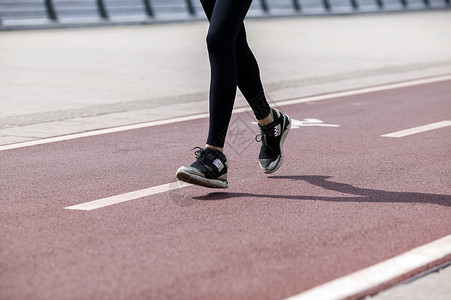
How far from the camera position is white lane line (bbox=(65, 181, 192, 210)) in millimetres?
4785

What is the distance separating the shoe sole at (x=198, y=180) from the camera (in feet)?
15.9

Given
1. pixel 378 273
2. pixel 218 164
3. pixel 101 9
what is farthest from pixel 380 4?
pixel 378 273

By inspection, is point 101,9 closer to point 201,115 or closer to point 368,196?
point 201,115

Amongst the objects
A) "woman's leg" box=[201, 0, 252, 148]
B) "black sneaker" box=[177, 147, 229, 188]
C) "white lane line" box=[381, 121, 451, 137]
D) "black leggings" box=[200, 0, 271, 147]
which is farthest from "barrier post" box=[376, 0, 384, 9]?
"black sneaker" box=[177, 147, 229, 188]

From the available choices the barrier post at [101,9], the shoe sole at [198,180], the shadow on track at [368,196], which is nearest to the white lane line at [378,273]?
the shadow on track at [368,196]

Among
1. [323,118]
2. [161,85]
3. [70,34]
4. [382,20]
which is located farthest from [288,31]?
[323,118]

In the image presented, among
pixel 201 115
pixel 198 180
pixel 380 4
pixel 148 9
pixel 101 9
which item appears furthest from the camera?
pixel 380 4

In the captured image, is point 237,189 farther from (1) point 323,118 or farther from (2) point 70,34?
(2) point 70,34

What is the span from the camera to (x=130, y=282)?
3402 mm

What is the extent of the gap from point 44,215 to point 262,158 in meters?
1.44

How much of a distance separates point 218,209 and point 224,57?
0.83 meters

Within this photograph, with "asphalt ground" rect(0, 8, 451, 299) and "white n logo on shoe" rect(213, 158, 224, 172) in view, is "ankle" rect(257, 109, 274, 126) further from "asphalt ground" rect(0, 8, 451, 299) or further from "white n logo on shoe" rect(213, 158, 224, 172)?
"white n logo on shoe" rect(213, 158, 224, 172)

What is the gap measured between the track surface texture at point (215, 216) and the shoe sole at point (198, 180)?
0.25 feet

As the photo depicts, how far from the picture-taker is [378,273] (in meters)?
3.54
